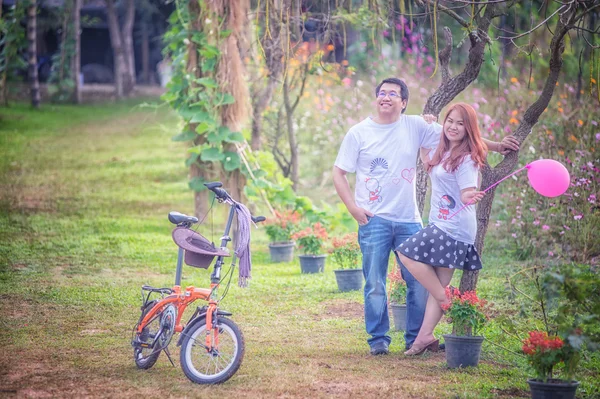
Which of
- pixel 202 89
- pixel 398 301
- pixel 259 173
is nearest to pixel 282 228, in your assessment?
pixel 259 173

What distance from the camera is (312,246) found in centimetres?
812

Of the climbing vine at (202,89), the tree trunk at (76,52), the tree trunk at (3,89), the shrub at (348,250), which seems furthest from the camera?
the tree trunk at (76,52)

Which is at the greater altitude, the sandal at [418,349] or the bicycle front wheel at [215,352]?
the bicycle front wheel at [215,352]

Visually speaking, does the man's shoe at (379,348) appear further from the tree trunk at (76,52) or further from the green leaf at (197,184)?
the tree trunk at (76,52)

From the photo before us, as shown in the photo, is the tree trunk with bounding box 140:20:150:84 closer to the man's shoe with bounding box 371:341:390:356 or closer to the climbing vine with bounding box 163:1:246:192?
the climbing vine with bounding box 163:1:246:192

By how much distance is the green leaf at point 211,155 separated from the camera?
9.07 meters

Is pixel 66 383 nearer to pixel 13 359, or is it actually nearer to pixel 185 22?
pixel 13 359

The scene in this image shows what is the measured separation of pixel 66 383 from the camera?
443 centimetres

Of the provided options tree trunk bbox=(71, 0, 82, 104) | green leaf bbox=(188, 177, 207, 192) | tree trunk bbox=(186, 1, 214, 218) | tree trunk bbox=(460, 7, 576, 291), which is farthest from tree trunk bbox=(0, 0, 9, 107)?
tree trunk bbox=(460, 7, 576, 291)

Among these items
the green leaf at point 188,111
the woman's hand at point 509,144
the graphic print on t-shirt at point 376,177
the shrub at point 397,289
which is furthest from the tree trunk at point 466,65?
the green leaf at point 188,111

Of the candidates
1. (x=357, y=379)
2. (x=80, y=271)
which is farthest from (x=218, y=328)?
(x=80, y=271)

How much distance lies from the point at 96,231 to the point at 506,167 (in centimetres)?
640

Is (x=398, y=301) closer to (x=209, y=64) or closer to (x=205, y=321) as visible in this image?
(x=205, y=321)

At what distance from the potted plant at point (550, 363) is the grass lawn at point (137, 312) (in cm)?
31
